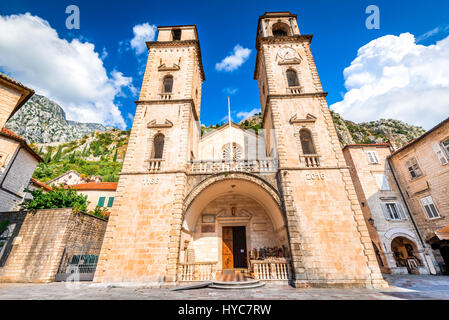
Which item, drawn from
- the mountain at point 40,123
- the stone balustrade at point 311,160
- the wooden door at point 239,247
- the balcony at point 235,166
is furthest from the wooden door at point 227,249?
the mountain at point 40,123

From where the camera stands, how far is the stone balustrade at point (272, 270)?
9.38 m

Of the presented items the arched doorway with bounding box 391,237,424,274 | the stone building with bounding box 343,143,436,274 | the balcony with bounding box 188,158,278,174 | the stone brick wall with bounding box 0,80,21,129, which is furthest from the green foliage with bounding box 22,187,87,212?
the arched doorway with bounding box 391,237,424,274

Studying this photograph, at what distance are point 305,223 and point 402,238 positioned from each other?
13.3 m

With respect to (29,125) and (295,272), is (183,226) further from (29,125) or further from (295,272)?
(29,125)

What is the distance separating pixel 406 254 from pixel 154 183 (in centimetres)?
2102

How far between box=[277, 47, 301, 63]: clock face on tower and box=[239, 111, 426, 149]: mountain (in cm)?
3202

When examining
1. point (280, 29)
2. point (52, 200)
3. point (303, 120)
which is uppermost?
point (280, 29)

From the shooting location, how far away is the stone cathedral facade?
9.30 m

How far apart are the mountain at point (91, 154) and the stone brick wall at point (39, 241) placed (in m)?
39.2

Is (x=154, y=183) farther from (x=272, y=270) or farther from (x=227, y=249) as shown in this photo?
(x=272, y=270)

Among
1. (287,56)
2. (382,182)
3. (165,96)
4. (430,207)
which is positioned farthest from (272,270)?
(287,56)

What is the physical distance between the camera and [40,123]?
8469 centimetres

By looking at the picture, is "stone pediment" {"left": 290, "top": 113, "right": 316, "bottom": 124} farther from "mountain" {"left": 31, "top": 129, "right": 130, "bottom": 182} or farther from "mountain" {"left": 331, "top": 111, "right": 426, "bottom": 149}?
"mountain" {"left": 31, "top": 129, "right": 130, "bottom": 182}

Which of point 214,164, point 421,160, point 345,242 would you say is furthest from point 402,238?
point 214,164
